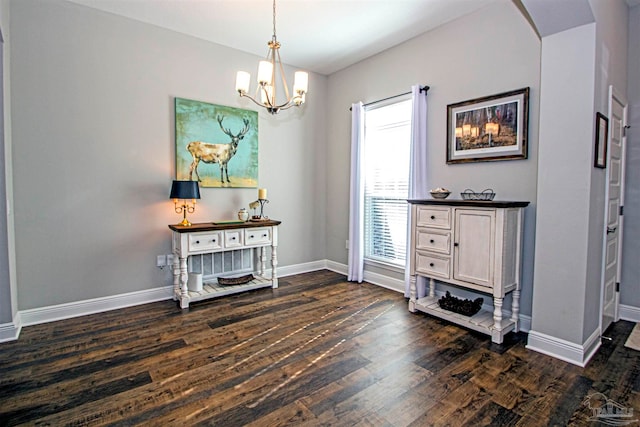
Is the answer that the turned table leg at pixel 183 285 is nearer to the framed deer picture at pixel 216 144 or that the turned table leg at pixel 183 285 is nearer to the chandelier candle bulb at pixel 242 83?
the framed deer picture at pixel 216 144

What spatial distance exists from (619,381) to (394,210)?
2487mm

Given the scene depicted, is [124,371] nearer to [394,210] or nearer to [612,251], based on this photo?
[394,210]

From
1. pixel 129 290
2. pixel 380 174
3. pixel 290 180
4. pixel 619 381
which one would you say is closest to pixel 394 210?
pixel 380 174

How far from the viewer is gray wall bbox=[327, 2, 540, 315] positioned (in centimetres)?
284

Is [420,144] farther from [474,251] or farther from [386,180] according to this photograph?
[474,251]

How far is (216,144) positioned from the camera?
392 centimetres

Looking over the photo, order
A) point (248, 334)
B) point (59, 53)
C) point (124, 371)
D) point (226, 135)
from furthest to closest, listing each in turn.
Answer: point (226, 135)
point (59, 53)
point (248, 334)
point (124, 371)

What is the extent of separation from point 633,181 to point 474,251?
1691 millimetres

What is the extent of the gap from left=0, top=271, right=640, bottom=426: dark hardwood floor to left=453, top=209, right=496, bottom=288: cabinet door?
496 mm

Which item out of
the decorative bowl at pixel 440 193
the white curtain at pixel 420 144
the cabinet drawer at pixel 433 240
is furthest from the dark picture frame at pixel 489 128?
the cabinet drawer at pixel 433 240

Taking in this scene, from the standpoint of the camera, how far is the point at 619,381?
211 cm

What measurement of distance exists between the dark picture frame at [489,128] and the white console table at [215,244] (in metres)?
2.25

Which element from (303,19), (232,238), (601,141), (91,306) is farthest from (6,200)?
(601,141)

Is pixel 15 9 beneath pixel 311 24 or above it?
beneath
